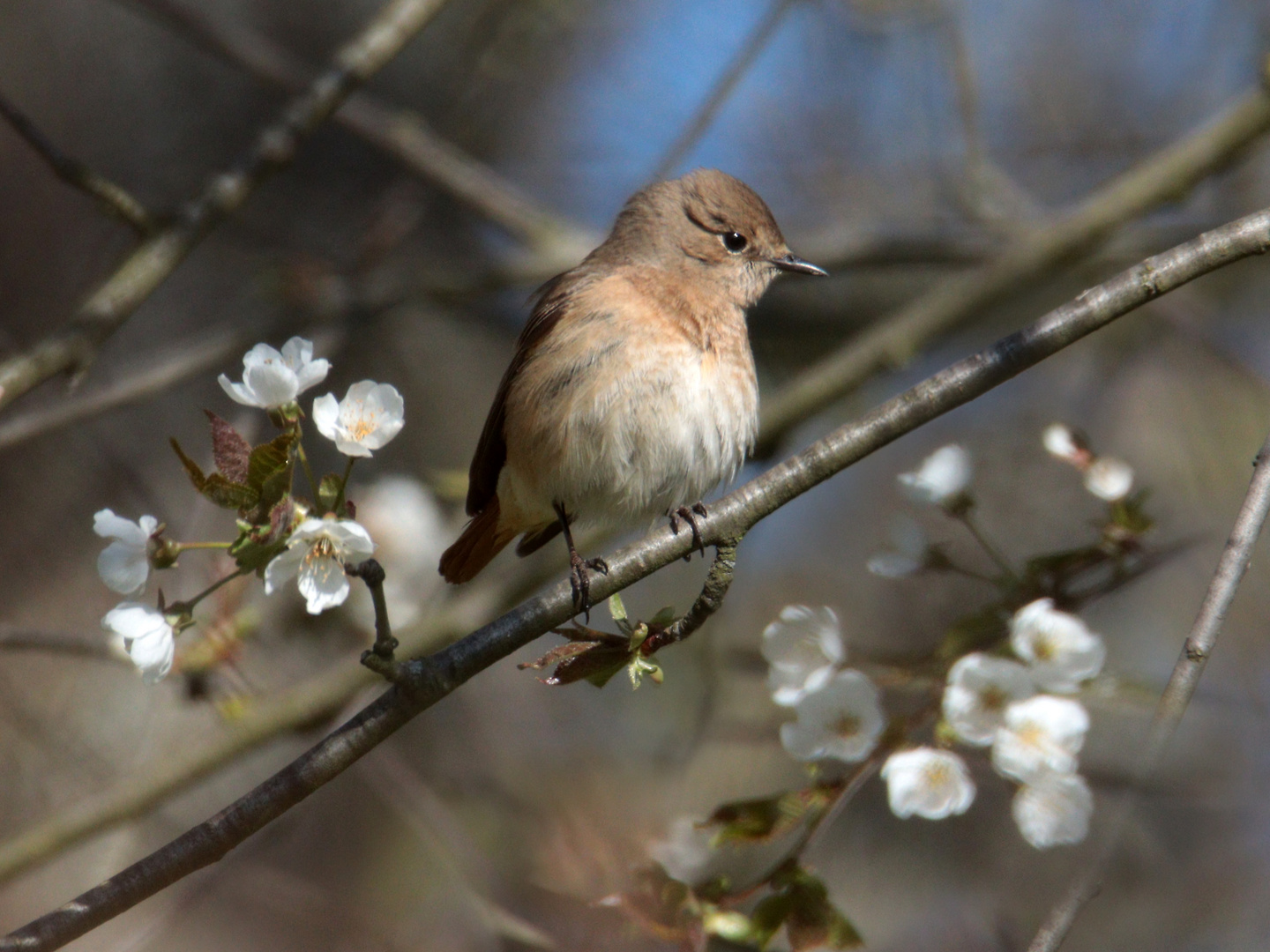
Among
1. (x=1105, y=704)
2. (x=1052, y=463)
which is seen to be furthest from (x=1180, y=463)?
(x=1105, y=704)

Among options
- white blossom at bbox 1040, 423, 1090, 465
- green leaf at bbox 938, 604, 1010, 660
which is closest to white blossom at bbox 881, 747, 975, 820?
green leaf at bbox 938, 604, 1010, 660

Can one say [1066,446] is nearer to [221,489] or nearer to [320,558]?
[320,558]

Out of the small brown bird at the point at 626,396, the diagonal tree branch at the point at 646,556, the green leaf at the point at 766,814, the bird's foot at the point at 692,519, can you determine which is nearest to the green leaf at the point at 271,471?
the diagonal tree branch at the point at 646,556

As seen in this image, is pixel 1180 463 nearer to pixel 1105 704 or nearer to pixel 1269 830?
pixel 1269 830

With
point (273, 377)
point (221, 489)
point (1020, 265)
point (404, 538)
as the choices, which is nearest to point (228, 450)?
point (221, 489)

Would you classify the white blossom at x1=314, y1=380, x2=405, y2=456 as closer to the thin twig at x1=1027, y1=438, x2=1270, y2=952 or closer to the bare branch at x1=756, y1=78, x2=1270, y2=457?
the thin twig at x1=1027, y1=438, x2=1270, y2=952

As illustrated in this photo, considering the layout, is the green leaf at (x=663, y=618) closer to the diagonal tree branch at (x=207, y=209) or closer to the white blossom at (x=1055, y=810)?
the white blossom at (x=1055, y=810)

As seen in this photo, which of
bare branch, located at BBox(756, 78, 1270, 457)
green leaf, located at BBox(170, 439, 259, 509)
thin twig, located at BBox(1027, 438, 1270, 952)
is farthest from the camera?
bare branch, located at BBox(756, 78, 1270, 457)
